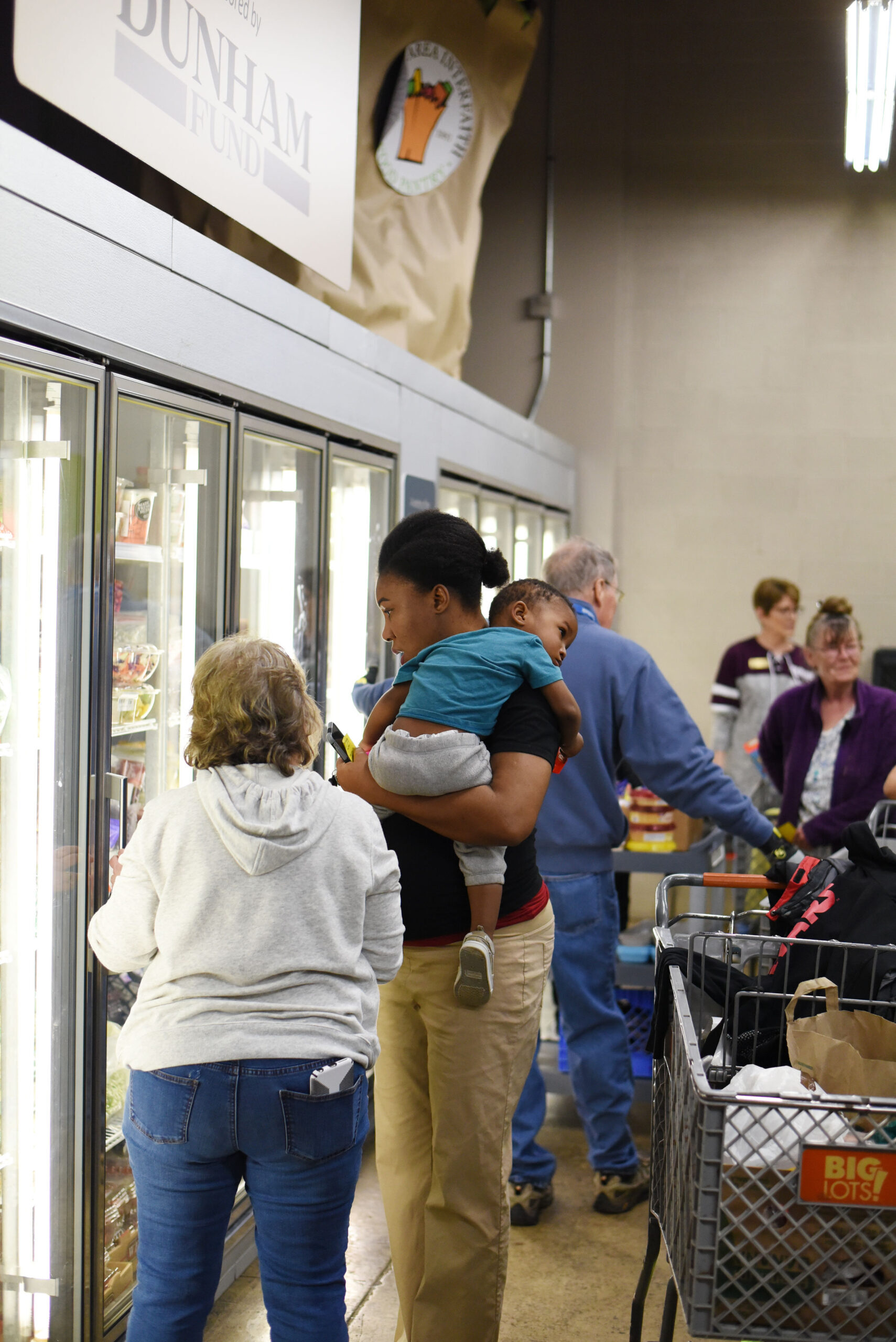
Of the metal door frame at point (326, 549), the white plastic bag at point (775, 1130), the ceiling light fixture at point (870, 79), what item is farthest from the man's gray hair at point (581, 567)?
the ceiling light fixture at point (870, 79)

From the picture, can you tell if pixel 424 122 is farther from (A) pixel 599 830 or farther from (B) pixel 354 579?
(A) pixel 599 830

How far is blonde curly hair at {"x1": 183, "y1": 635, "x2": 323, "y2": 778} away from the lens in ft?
5.73

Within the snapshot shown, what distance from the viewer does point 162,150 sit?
8.21 ft

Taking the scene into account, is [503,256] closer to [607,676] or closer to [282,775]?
[607,676]

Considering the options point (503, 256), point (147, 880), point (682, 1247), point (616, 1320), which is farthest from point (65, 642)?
point (503, 256)

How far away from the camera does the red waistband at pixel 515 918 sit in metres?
2.02

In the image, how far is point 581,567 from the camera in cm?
330

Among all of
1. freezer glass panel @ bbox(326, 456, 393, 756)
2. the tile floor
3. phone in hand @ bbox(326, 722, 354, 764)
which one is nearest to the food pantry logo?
freezer glass panel @ bbox(326, 456, 393, 756)

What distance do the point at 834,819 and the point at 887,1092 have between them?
226cm

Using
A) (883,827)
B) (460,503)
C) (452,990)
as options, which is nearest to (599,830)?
(883,827)

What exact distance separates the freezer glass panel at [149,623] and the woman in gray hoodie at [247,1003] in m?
0.64

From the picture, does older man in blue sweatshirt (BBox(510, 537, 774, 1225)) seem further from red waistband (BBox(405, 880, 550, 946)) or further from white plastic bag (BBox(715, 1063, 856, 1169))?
white plastic bag (BBox(715, 1063, 856, 1169))

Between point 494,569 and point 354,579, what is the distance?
1.84m

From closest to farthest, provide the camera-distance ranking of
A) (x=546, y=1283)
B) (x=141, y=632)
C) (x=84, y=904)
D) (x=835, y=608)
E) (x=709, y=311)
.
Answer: (x=84, y=904)
(x=141, y=632)
(x=546, y=1283)
(x=835, y=608)
(x=709, y=311)
